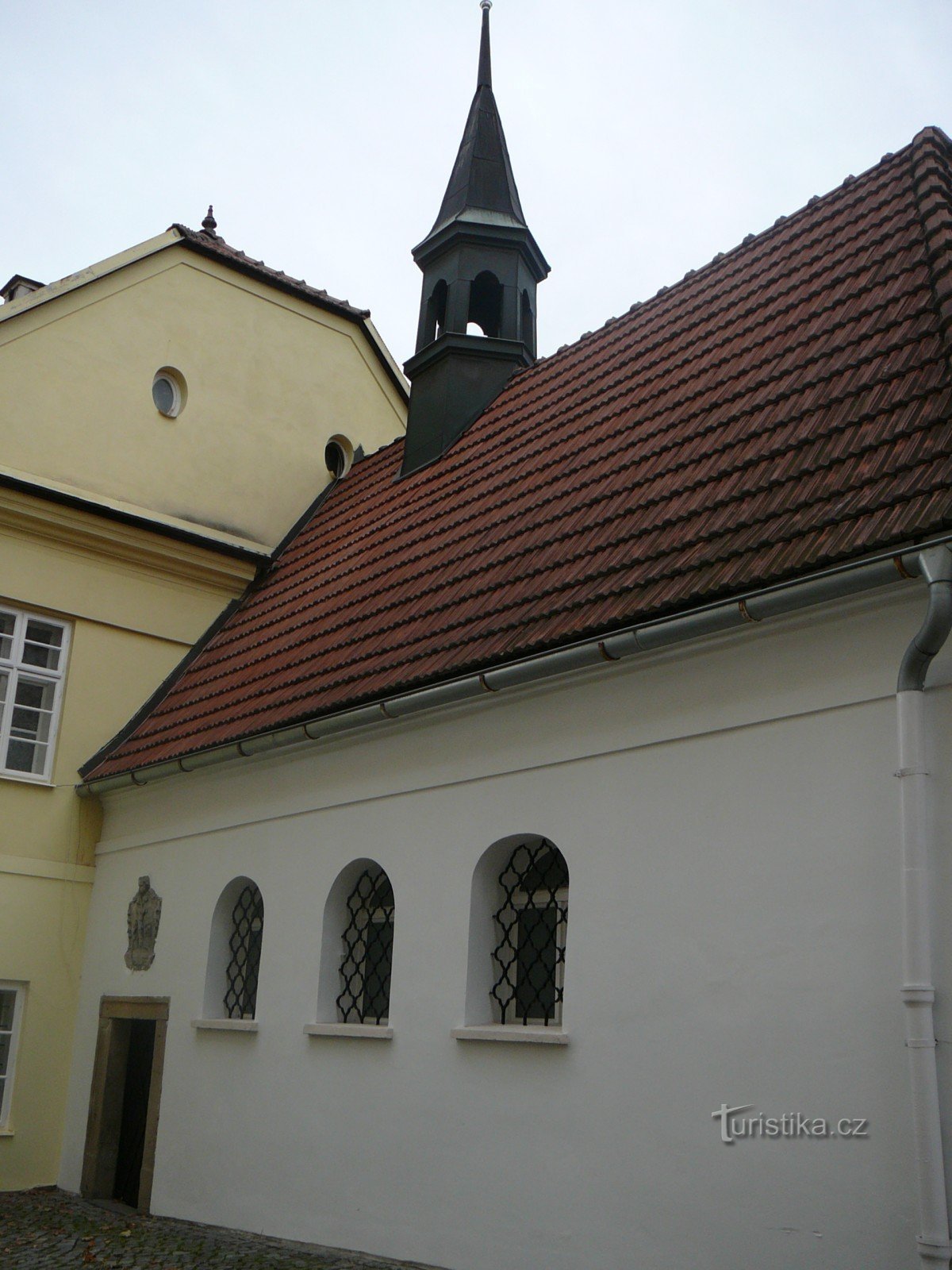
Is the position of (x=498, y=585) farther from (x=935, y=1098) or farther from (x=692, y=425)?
(x=935, y=1098)

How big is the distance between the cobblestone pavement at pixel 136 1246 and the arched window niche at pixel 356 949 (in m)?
1.38

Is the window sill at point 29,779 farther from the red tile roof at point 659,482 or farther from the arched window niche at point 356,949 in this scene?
the arched window niche at point 356,949

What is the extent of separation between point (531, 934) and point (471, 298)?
25.4ft

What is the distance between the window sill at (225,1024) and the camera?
30.8ft

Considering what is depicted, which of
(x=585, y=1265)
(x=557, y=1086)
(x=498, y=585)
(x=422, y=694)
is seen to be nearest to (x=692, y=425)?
(x=498, y=585)

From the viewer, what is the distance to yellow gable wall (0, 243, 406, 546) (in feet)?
41.3

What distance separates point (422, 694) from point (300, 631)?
3.10m

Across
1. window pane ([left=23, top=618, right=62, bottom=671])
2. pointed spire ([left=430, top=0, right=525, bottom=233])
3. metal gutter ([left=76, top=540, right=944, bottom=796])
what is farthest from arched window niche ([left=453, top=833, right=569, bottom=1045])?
pointed spire ([left=430, top=0, right=525, bottom=233])

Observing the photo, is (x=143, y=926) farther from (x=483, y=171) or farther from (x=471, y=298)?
(x=483, y=171)

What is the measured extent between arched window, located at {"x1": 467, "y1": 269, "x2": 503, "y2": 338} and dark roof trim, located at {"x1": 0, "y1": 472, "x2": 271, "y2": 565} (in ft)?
10.6

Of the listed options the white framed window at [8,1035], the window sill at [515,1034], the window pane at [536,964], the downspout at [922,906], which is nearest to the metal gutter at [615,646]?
the downspout at [922,906]

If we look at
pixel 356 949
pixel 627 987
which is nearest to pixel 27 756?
pixel 356 949

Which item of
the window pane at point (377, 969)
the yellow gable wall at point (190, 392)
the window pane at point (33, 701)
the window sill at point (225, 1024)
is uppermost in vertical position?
the yellow gable wall at point (190, 392)

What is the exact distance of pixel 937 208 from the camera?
25.2ft
